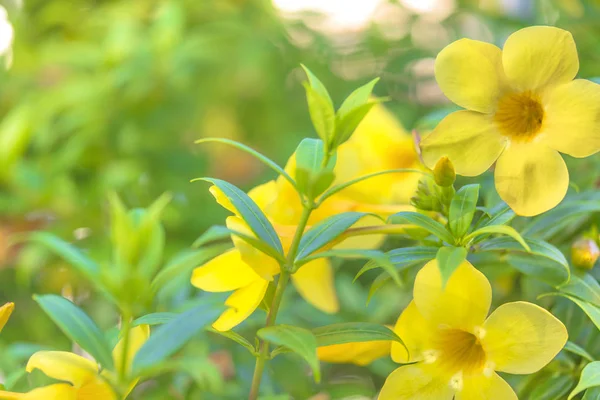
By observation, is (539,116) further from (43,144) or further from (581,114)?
(43,144)

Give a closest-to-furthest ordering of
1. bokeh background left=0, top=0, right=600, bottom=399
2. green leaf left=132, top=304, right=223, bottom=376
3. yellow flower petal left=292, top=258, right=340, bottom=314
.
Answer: green leaf left=132, top=304, right=223, bottom=376
yellow flower petal left=292, top=258, right=340, bottom=314
bokeh background left=0, top=0, right=600, bottom=399

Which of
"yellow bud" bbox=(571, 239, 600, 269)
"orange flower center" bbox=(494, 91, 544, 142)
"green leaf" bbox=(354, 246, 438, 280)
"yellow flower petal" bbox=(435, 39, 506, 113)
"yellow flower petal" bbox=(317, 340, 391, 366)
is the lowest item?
"yellow flower petal" bbox=(317, 340, 391, 366)

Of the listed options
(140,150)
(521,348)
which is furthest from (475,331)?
(140,150)

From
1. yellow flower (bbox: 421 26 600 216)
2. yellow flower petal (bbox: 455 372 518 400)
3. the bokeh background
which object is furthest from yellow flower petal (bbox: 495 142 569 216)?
the bokeh background

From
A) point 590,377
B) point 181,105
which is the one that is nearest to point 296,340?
point 590,377

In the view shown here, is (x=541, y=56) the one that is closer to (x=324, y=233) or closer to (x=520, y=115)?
(x=520, y=115)

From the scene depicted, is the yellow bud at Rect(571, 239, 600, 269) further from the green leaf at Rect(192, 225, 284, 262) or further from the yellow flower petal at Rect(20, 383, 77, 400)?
the yellow flower petal at Rect(20, 383, 77, 400)
